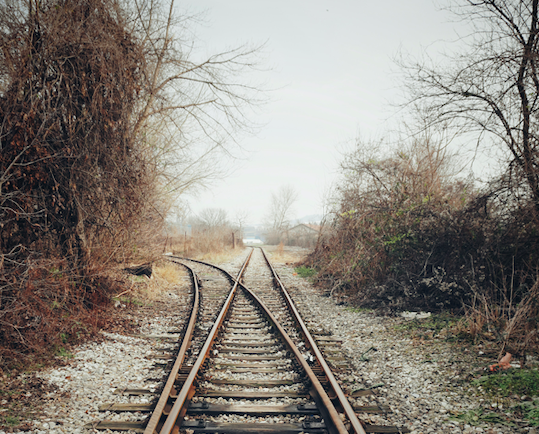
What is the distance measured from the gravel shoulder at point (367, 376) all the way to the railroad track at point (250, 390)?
309 mm

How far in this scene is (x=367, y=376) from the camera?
4.53 metres

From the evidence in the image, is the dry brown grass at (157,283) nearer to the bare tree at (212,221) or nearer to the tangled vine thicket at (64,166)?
the tangled vine thicket at (64,166)

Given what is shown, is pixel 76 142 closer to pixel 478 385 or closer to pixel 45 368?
pixel 45 368

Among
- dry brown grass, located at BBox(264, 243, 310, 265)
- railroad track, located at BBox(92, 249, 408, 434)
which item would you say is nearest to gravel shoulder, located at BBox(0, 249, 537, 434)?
railroad track, located at BBox(92, 249, 408, 434)

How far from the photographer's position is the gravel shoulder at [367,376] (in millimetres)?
3395

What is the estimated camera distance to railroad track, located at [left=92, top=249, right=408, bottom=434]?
316 cm

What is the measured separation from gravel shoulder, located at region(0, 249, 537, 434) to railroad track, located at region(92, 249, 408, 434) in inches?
12.2

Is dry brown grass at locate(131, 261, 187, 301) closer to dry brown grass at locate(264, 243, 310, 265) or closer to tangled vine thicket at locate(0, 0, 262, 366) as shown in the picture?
tangled vine thicket at locate(0, 0, 262, 366)

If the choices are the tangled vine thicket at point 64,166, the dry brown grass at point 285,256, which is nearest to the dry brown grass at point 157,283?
the tangled vine thicket at point 64,166

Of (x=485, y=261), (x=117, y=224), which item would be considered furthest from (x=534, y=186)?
(x=117, y=224)

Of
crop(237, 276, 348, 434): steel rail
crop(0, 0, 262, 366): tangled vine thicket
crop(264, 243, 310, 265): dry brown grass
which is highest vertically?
crop(0, 0, 262, 366): tangled vine thicket

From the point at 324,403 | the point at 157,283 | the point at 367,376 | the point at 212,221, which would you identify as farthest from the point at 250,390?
the point at 212,221

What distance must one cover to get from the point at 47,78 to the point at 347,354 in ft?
19.9

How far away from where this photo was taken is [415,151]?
10164mm
